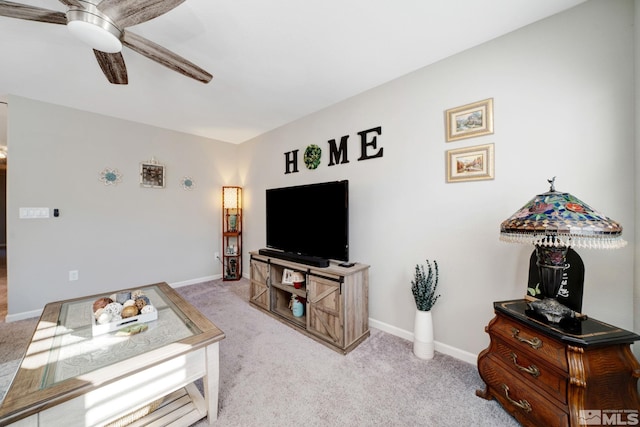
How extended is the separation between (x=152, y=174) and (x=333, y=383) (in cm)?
349

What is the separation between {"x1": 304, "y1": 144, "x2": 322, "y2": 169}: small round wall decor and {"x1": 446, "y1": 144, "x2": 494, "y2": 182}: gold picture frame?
1.41 metres

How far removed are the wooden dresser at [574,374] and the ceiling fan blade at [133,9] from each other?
2380 millimetres

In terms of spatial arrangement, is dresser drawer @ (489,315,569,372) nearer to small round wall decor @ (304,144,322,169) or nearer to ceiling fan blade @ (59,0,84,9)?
small round wall decor @ (304,144,322,169)

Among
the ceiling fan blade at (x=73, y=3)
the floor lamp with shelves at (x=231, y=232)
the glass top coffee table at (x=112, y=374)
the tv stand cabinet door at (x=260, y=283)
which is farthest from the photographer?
the floor lamp with shelves at (x=231, y=232)

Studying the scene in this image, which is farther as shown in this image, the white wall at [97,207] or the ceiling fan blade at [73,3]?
the white wall at [97,207]

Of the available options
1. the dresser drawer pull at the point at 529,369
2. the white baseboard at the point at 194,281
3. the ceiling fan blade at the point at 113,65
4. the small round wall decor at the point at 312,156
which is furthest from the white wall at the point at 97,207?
the dresser drawer pull at the point at 529,369

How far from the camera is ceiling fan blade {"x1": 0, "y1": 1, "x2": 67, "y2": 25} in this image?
1.13 metres

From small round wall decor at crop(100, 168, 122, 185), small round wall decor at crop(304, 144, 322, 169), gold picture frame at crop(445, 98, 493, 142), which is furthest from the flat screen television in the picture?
small round wall decor at crop(100, 168, 122, 185)

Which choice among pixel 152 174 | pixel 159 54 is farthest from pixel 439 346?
pixel 152 174

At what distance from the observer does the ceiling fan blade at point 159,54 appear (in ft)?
4.35

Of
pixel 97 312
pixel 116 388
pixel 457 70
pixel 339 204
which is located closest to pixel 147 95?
pixel 97 312

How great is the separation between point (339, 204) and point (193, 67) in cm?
150

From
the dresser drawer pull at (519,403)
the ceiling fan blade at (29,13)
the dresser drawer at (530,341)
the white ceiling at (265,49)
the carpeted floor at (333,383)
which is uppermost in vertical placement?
the white ceiling at (265,49)

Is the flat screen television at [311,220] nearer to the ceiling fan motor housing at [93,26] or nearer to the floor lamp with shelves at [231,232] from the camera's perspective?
the floor lamp with shelves at [231,232]
